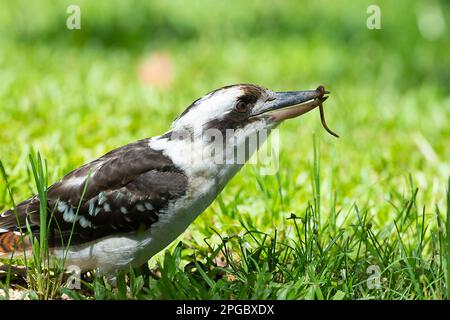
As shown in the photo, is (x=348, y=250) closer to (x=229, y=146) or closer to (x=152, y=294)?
(x=229, y=146)

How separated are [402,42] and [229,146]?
5.57m

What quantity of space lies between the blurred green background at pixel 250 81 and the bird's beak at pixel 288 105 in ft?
2.74

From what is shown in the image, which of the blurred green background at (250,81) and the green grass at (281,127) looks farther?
the blurred green background at (250,81)

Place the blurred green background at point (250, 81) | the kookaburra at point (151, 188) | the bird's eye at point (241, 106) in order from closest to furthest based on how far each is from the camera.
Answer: the kookaburra at point (151, 188), the bird's eye at point (241, 106), the blurred green background at point (250, 81)

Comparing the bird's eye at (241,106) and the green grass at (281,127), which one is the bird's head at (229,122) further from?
the green grass at (281,127)

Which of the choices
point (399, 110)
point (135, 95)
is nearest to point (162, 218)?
point (135, 95)

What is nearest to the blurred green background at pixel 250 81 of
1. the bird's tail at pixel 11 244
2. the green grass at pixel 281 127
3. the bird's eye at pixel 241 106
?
the green grass at pixel 281 127

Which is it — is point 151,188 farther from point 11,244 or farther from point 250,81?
point 250,81

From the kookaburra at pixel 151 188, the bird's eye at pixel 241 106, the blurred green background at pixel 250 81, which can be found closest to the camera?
the kookaburra at pixel 151 188

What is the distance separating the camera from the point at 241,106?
11.7ft

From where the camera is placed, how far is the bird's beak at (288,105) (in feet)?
11.8

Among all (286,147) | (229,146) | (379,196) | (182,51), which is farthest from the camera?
(182,51)

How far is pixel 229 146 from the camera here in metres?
3.46

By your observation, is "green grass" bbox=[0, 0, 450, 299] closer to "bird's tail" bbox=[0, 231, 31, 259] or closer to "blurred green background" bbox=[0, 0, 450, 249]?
"blurred green background" bbox=[0, 0, 450, 249]
